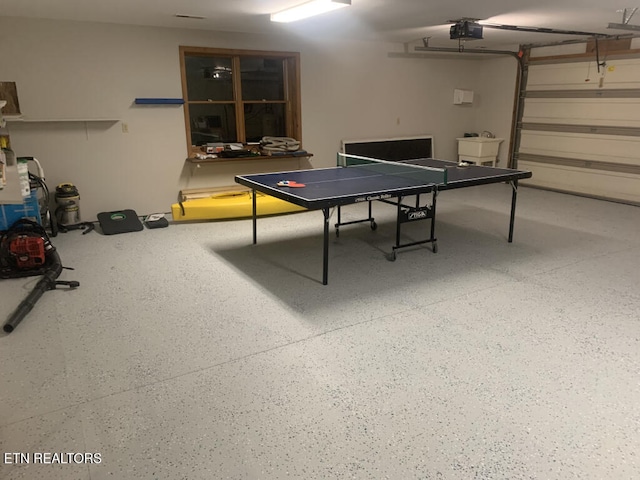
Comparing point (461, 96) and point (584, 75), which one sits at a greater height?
point (584, 75)

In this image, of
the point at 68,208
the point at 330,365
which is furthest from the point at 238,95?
the point at 330,365

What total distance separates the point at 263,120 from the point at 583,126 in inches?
205

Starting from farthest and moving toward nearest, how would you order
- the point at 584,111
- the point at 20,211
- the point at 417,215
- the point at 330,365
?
the point at 584,111, the point at 20,211, the point at 417,215, the point at 330,365

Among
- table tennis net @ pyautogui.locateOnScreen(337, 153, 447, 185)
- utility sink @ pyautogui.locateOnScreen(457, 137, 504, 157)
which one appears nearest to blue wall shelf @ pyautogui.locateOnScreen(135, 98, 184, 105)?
table tennis net @ pyautogui.locateOnScreen(337, 153, 447, 185)

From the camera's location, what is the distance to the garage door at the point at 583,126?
6.84 m

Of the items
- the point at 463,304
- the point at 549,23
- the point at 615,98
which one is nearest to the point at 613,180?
the point at 615,98

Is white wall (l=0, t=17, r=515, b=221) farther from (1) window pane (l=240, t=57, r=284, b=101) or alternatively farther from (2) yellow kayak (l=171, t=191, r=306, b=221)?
(2) yellow kayak (l=171, t=191, r=306, b=221)

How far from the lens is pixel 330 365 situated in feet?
9.16

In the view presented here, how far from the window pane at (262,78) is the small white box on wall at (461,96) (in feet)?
11.4

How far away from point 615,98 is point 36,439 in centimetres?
816

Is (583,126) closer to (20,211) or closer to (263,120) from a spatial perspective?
(263,120)

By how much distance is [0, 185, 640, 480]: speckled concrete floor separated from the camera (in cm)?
208

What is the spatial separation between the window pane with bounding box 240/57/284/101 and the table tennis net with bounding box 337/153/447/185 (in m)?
2.06

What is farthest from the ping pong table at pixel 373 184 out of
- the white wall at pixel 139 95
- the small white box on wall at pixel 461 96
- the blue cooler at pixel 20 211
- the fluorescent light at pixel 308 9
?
the small white box on wall at pixel 461 96
